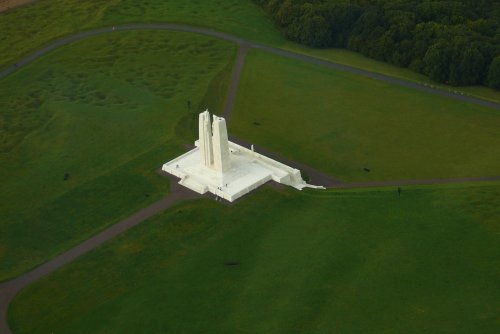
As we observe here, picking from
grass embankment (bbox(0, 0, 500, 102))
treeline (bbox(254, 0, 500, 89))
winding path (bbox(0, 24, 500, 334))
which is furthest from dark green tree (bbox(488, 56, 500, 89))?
grass embankment (bbox(0, 0, 500, 102))

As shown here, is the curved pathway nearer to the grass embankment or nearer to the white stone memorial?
the grass embankment

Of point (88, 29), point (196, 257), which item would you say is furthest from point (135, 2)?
point (196, 257)

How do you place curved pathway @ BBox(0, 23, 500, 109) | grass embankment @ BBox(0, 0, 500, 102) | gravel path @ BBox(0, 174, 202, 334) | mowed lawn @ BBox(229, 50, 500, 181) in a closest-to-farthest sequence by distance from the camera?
gravel path @ BBox(0, 174, 202, 334)
mowed lawn @ BBox(229, 50, 500, 181)
curved pathway @ BBox(0, 23, 500, 109)
grass embankment @ BBox(0, 0, 500, 102)

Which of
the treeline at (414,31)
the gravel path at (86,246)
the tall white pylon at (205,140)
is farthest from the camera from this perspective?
the treeline at (414,31)

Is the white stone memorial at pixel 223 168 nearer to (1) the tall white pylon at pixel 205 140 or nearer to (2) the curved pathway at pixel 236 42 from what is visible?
(1) the tall white pylon at pixel 205 140

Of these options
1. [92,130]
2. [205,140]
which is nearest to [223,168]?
[205,140]

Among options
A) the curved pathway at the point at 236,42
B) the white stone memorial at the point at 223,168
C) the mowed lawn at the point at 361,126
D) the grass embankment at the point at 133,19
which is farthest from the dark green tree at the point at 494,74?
the white stone memorial at the point at 223,168
